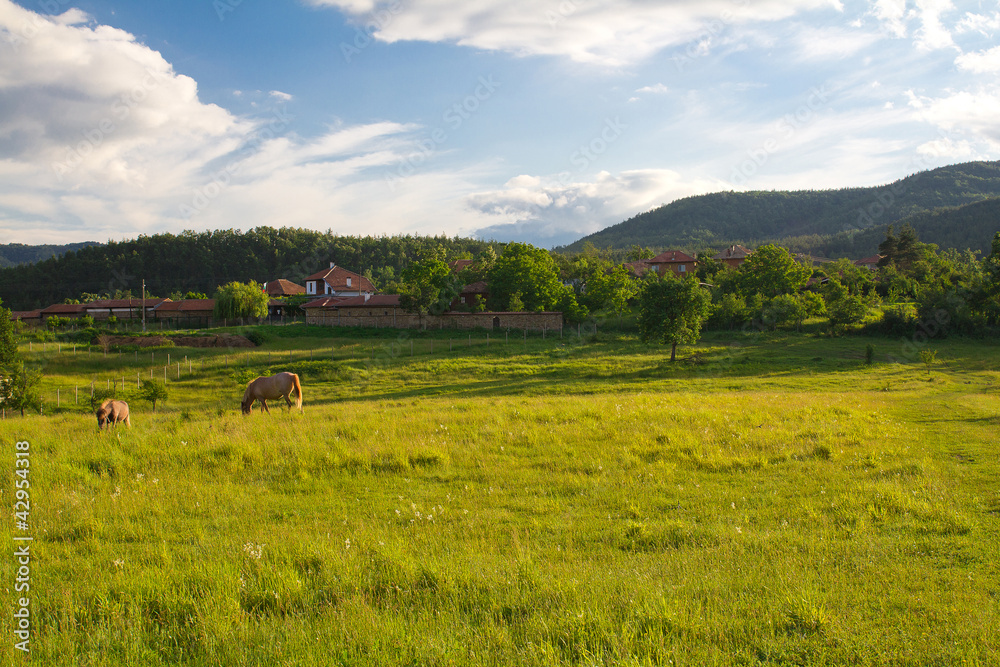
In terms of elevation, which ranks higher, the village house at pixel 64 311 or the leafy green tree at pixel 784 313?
the village house at pixel 64 311

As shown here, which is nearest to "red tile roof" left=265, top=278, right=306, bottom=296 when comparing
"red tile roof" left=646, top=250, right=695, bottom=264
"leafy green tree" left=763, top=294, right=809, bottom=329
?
"red tile roof" left=646, top=250, right=695, bottom=264

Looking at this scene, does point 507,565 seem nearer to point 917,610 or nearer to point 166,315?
point 917,610

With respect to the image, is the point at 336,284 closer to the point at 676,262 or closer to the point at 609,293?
the point at 609,293

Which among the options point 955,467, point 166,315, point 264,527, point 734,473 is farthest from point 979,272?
point 166,315

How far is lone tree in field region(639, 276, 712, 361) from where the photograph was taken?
40531 millimetres

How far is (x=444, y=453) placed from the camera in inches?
433

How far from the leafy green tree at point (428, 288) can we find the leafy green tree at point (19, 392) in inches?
1508

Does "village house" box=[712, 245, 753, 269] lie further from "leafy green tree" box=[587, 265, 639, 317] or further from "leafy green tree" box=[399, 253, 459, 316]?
"leafy green tree" box=[399, 253, 459, 316]

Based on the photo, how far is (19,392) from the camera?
1008 inches

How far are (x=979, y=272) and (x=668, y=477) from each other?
2640 inches

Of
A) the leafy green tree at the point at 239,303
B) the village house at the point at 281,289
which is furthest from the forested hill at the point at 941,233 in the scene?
the leafy green tree at the point at 239,303

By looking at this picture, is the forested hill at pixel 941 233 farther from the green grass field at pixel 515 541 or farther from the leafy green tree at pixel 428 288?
the green grass field at pixel 515 541

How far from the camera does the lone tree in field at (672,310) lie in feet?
133

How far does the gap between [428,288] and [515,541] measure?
186 feet
